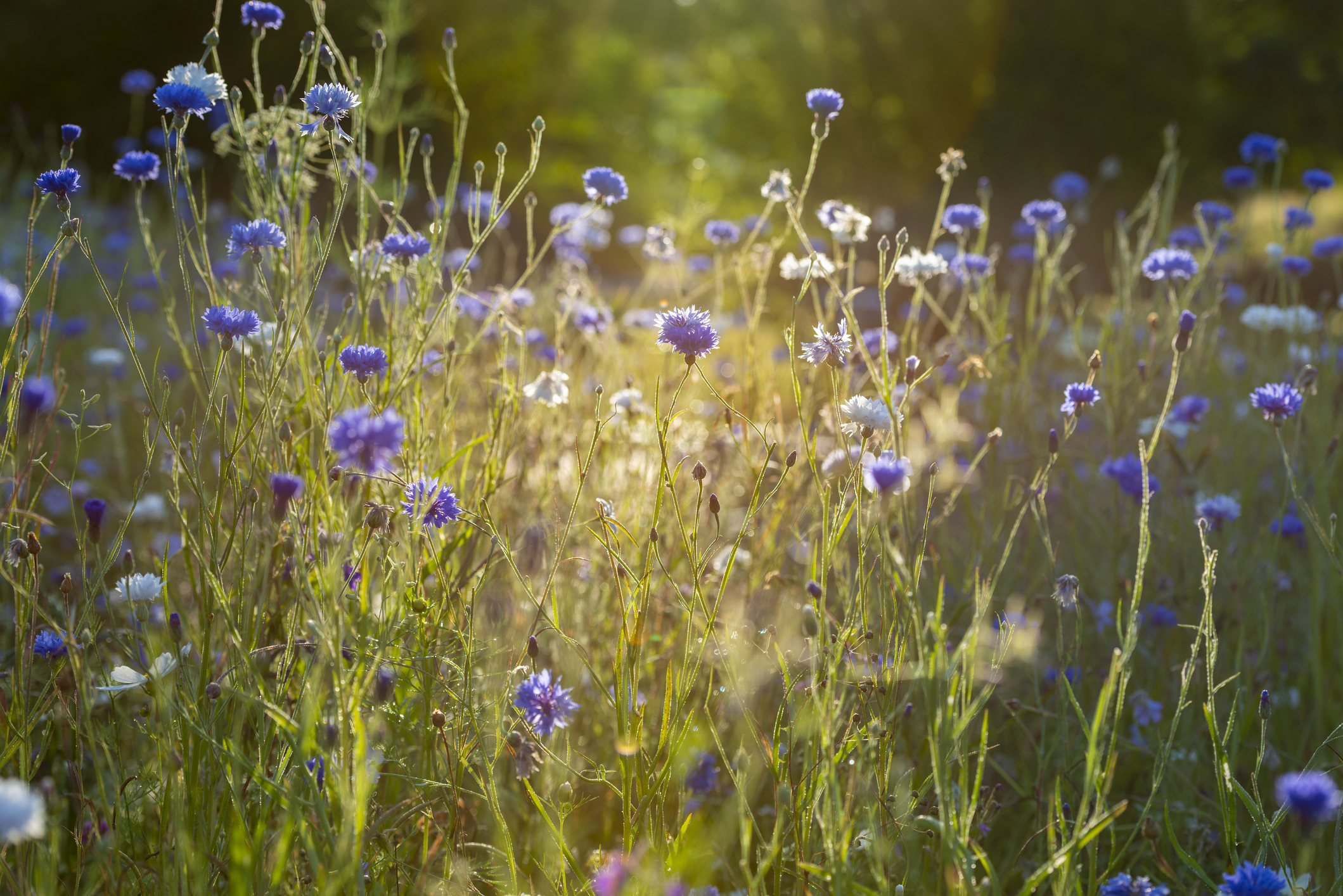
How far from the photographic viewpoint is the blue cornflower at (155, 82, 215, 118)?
127 cm

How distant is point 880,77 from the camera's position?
13031 mm

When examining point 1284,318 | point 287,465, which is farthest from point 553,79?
point 287,465

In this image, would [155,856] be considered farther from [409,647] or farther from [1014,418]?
[1014,418]

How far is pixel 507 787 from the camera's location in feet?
5.08

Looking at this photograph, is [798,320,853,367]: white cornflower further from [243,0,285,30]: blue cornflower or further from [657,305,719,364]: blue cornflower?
[243,0,285,30]: blue cornflower

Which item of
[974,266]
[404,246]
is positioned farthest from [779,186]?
[404,246]

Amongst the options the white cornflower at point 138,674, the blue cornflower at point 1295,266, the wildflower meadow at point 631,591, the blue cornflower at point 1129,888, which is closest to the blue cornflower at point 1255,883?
the wildflower meadow at point 631,591

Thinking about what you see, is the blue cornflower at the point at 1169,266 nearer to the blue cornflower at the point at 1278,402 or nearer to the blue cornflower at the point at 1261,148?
the blue cornflower at the point at 1278,402

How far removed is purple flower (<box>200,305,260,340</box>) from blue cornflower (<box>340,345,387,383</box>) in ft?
0.46

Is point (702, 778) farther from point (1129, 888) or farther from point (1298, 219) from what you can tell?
point (1298, 219)

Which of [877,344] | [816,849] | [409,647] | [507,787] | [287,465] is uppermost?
[877,344]

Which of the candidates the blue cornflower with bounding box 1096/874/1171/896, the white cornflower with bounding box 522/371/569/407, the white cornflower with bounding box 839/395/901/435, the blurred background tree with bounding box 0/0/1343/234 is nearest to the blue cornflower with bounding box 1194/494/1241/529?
the blue cornflower with bounding box 1096/874/1171/896

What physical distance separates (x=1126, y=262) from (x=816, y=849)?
1518 millimetres

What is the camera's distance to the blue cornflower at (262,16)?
1.51 metres
